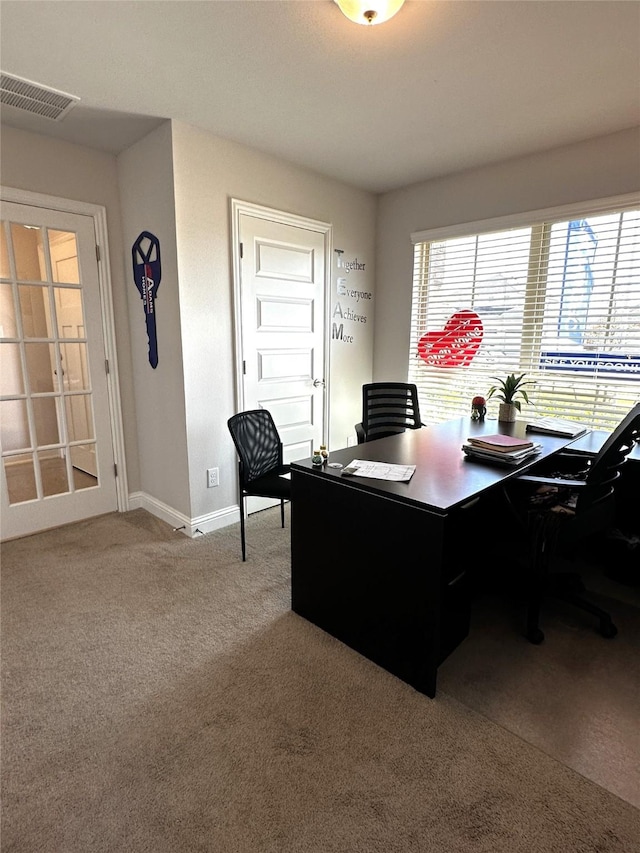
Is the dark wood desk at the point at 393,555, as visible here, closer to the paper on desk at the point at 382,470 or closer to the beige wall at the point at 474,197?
the paper on desk at the point at 382,470

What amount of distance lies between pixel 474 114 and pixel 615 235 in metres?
1.25

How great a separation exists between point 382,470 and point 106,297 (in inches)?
100.0

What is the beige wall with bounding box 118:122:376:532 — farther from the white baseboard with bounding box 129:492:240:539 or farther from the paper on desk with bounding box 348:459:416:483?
the paper on desk with bounding box 348:459:416:483

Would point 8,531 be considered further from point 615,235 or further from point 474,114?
point 615,235

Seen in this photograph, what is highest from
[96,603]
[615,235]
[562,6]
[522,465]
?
[562,6]

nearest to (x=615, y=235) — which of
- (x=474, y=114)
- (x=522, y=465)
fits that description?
(x=474, y=114)

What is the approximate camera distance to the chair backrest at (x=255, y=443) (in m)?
2.77

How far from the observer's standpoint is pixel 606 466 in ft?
6.33

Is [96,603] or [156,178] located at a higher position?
[156,178]

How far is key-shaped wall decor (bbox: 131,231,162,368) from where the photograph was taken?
3.02m

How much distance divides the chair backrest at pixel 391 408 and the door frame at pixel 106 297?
77.2 inches

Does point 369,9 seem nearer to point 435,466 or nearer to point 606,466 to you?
point 435,466

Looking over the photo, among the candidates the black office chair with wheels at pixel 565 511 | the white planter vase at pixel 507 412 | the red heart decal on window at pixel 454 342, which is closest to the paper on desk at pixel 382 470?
the black office chair with wheels at pixel 565 511

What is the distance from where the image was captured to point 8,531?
10.1 ft
